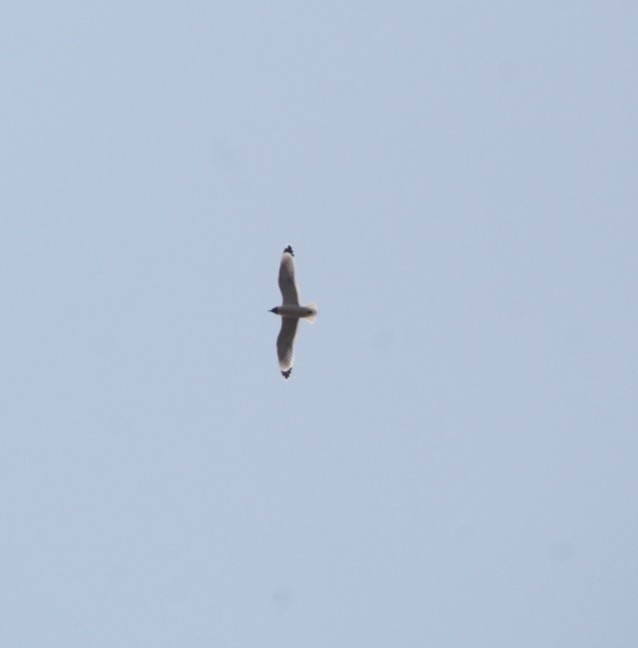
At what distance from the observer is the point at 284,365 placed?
6391cm

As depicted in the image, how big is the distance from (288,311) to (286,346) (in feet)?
5.47

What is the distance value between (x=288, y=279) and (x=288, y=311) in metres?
1.14

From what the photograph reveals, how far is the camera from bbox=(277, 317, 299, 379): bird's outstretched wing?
63344 mm

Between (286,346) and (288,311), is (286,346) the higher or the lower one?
the lower one

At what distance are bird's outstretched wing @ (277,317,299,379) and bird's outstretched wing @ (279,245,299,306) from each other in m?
0.76

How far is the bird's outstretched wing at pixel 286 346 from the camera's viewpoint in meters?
63.3

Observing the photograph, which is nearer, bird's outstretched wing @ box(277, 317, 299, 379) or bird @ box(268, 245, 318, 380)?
Result: bird @ box(268, 245, 318, 380)

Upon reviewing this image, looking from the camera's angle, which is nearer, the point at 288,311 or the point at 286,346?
the point at 288,311

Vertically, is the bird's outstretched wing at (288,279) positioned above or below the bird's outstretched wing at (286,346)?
above

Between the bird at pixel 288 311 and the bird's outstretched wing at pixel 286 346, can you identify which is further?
the bird's outstretched wing at pixel 286 346

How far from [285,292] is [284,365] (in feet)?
7.93

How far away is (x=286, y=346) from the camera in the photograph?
6384cm

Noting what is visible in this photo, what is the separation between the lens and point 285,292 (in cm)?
6297

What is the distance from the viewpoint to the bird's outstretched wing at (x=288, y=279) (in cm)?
6288
